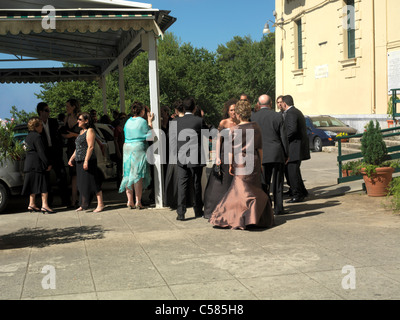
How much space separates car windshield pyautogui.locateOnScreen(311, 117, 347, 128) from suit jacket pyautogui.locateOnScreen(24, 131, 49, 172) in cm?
1573

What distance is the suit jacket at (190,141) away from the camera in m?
9.07

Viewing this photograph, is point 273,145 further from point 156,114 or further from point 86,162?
point 86,162

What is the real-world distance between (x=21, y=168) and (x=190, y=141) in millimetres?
3607

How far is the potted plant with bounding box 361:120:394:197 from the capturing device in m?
10.5

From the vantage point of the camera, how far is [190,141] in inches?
357

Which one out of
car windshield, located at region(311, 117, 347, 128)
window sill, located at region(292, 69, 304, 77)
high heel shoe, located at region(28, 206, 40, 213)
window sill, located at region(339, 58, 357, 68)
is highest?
window sill, located at region(292, 69, 304, 77)

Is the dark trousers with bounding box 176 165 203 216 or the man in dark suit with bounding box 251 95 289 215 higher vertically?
the man in dark suit with bounding box 251 95 289 215

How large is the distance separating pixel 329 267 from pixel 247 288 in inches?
44.2

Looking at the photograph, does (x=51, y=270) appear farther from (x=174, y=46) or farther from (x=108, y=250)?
(x=174, y=46)

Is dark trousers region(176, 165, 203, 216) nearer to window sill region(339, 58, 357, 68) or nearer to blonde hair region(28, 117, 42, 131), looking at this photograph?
blonde hair region(28, 117, 42, 131)

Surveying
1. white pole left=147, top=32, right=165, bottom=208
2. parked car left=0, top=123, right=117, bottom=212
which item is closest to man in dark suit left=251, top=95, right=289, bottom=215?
white pole left=147, top=32, right=165, bottom=208

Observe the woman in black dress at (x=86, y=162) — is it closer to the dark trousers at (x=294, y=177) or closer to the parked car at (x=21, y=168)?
the parked car at (x=21, y=168)
